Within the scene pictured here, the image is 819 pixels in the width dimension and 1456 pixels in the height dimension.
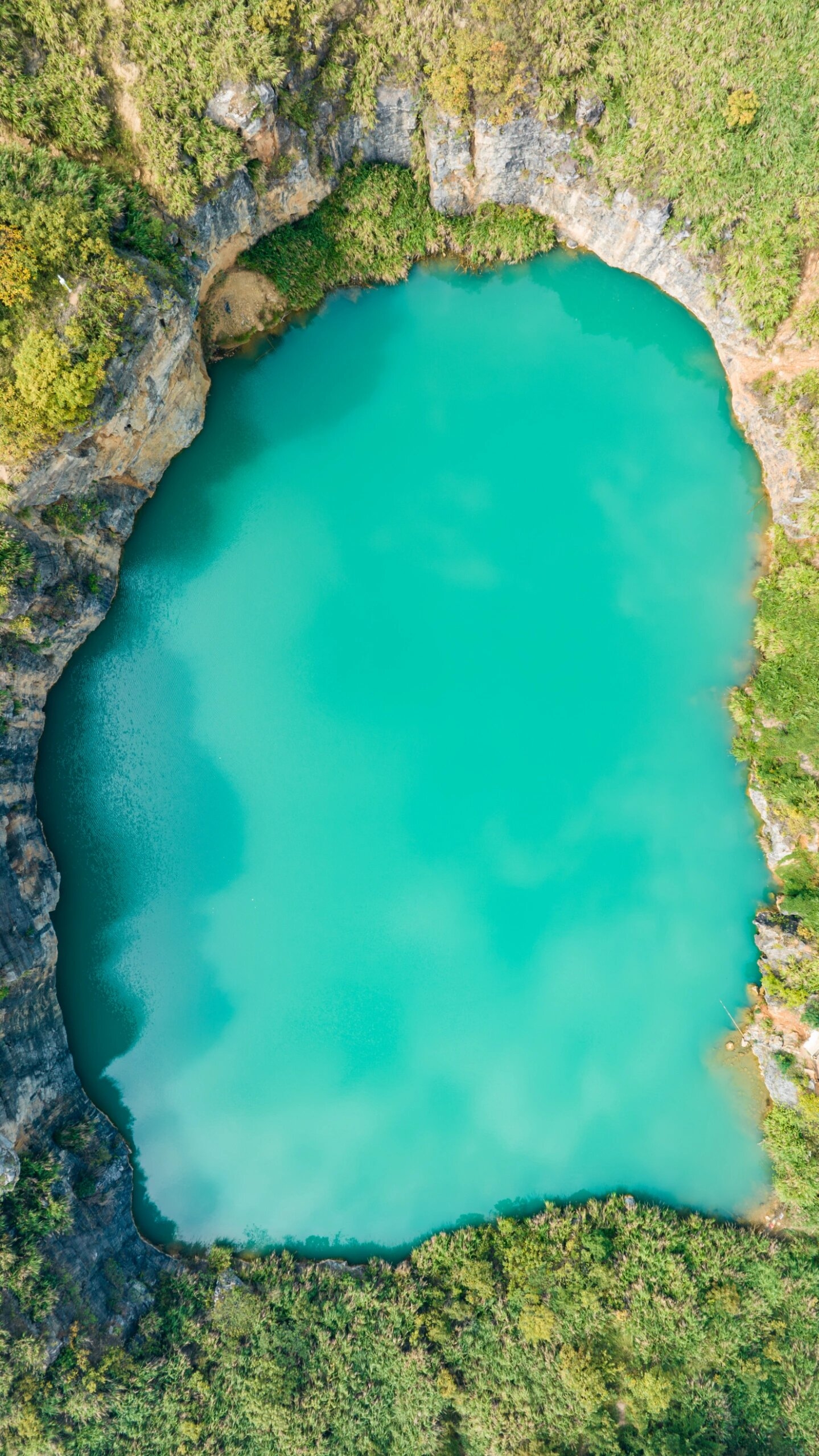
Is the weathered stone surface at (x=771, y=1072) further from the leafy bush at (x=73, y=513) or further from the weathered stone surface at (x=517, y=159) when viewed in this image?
the weathered stone surface at (x=517, y=159)

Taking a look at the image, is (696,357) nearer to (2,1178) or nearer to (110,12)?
(110,12)

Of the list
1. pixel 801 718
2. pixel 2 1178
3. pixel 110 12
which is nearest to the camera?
pixel 110 12

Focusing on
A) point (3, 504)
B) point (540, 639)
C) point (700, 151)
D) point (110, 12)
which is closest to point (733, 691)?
point (540, 639)

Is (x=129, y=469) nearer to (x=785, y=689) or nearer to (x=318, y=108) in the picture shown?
(x=318, y=108)

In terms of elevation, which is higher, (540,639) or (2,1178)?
(540,639)

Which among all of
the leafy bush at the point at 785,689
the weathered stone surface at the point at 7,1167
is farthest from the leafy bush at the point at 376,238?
the weathered stone surface at the point at 7,1167
